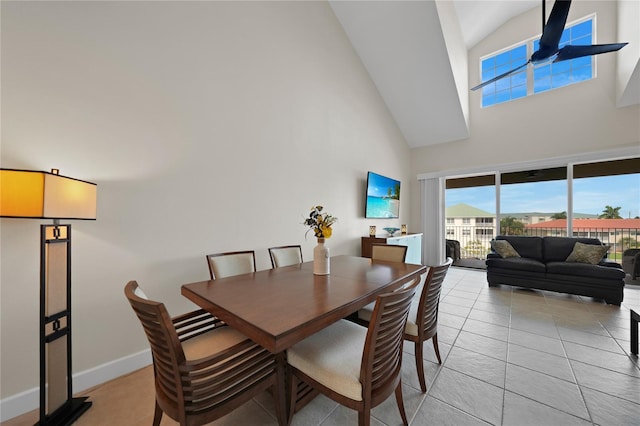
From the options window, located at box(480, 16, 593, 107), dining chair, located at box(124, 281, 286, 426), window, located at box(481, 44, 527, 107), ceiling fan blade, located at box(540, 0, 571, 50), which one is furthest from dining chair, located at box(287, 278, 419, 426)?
window, located at box(481, 44, 527, 107)

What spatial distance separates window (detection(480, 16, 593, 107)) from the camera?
4.47 m

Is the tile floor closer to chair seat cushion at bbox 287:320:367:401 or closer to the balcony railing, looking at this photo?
chair seat cushion at bbox 287:320:367:401

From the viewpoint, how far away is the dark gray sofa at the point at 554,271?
3.22 meters

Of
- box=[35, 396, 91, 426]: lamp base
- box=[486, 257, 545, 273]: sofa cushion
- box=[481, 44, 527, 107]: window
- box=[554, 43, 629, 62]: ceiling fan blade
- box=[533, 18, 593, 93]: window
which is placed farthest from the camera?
box=[481, 44, 527, 107]: window

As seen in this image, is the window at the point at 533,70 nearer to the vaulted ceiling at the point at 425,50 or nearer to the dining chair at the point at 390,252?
the vaulted ceiling at the point at 425,50

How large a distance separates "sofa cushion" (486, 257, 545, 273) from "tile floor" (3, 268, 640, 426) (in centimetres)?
94

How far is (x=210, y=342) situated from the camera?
1409mm

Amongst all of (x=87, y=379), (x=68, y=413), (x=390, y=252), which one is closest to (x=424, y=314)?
(x=390, y=252)

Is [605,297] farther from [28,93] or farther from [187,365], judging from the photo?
[28,93]

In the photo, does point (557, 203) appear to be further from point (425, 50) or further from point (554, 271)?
point (425, 50)

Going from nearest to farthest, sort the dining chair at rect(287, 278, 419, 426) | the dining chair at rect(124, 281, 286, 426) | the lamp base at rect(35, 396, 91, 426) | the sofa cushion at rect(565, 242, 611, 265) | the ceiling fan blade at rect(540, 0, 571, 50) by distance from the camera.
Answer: the dining chair at rect(124, 281, 286, 426) → the dining chair at rect(287, 278, 419, 426) → the lamp base at rect(35, 396, 91, 426) → the ceiling fan blade at rect(540, 0, 571, 50) → the sofa cushion at rect(565, 242, 611, 265)

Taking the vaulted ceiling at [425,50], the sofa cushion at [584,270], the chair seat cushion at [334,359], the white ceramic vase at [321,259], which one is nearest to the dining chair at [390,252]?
the white ceramic vase at [321,259]

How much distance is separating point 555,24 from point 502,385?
351 centimetres

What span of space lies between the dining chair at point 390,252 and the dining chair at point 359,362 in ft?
4.52
